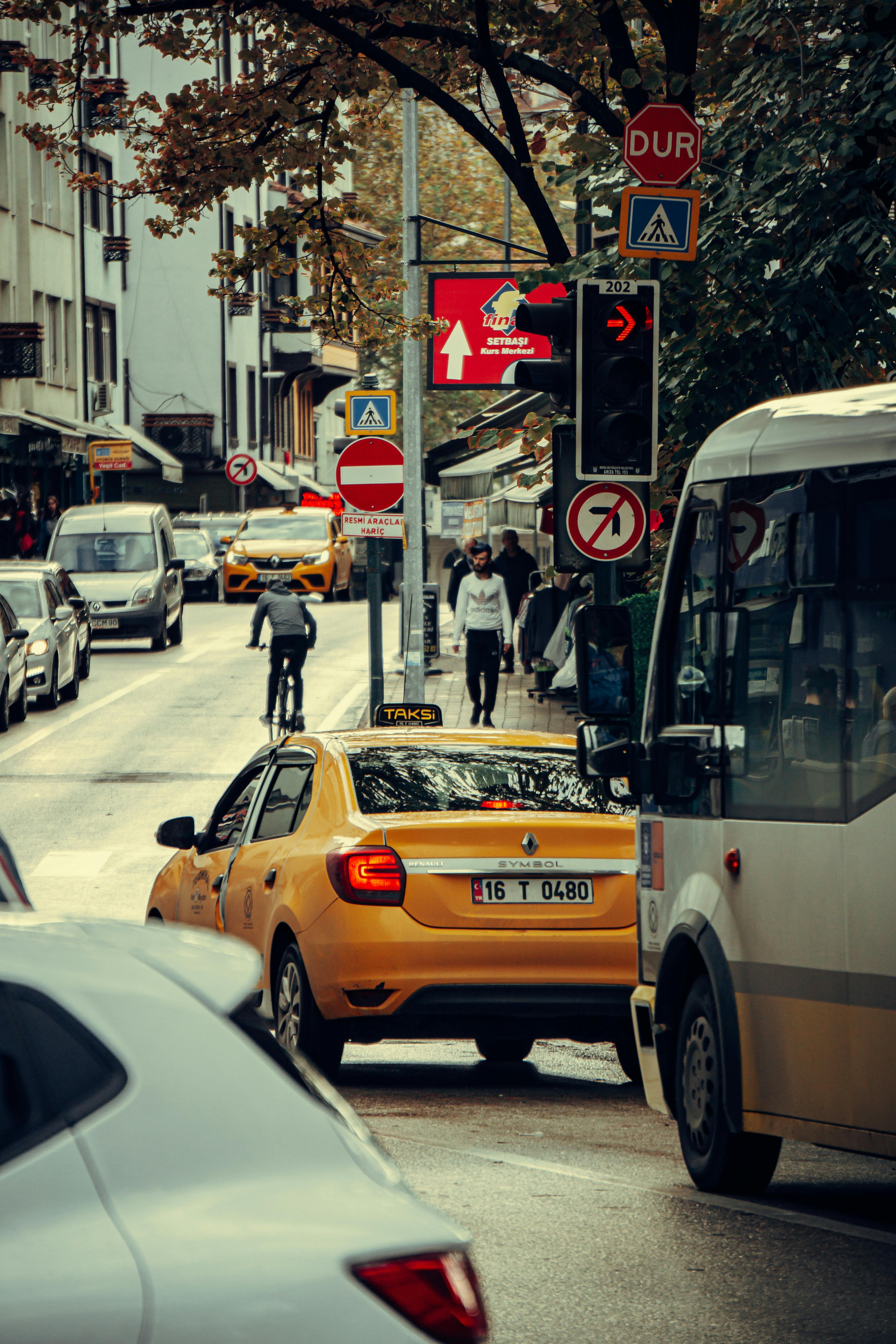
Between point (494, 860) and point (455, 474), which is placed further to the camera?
point (455, 474)

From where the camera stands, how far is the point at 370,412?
20.7 metres

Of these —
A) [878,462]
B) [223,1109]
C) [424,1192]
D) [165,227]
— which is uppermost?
[165,227]

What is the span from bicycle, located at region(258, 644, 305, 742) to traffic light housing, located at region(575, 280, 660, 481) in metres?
12.6

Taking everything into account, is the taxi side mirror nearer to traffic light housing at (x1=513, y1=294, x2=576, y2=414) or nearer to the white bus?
traffic light housing at (x1=513, y1=294, x2=576, y2=414)

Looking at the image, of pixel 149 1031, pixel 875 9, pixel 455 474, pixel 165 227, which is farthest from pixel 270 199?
pixel 149 1031

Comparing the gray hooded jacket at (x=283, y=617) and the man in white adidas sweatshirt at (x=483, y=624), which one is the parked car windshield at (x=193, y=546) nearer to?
the gray hooded jacket at (x=283, y=617)

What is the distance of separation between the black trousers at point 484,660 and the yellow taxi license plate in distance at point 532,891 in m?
14.7

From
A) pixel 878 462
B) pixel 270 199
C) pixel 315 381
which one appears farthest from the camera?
pixel 315 381

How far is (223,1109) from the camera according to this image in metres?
2.69

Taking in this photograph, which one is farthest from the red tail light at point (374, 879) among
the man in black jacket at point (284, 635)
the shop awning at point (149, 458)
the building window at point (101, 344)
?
the shop awning at point (149, 458)

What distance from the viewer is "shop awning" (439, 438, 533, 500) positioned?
94.6 ft

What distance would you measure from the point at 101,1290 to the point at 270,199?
7668cm

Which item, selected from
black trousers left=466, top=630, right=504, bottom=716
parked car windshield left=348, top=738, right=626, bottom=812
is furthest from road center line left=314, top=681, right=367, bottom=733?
parked car windshield left=348, top=738, right=626, bottom=812

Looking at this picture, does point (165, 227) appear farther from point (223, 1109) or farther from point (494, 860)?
point (223, 1109)
